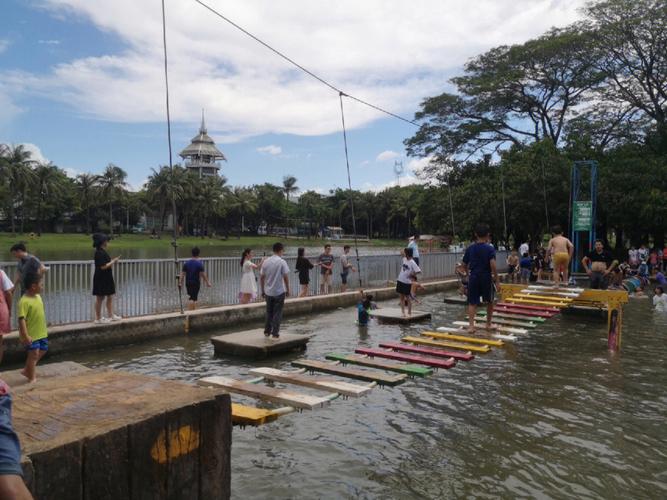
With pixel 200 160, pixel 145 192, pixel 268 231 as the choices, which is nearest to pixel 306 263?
pixel 145 192

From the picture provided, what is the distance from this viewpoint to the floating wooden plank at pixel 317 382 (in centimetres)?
677

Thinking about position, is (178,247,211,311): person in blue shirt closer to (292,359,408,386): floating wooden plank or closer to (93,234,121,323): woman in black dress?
(93,234,121,323): woman in black dress

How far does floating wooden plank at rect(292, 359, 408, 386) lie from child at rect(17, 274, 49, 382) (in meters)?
3.48

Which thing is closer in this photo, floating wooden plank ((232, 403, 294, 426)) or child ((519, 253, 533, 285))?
floating wooden plank ((232, 403, 294, 426))

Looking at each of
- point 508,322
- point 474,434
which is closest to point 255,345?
point 474,434

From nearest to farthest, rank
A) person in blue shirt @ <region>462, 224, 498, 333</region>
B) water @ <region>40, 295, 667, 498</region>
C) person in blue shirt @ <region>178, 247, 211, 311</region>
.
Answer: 1. water @ <region>40, 295, 667, 498</region>
2. person in blue shirt @ <region>462, 224, 498, 333</region>
3. person in blue shirt @ <region>178, 247, 211, 311</region>

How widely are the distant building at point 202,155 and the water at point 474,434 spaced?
325 ft

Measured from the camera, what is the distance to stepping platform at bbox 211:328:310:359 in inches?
372

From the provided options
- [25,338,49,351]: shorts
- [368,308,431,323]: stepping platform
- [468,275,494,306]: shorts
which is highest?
[468,275,494,306]: shorts

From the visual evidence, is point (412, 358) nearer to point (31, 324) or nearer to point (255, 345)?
point (255, 345)

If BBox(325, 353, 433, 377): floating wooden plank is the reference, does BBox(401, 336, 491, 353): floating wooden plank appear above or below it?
above

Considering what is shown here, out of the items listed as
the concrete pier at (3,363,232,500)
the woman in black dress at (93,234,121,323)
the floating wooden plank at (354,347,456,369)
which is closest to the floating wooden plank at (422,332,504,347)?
the floating wooden plank at (354,347,456,369)

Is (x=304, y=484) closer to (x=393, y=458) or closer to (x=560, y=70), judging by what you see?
(x=393, y=458)

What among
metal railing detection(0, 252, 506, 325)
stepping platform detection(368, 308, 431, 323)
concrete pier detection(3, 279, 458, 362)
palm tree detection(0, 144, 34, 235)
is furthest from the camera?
palm tree detection(0, 144, 34, 235)
